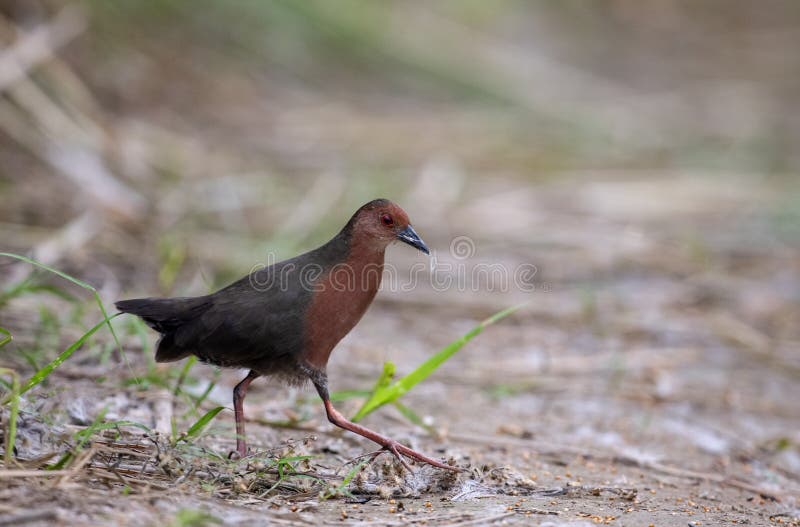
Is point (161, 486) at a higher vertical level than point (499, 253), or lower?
lower

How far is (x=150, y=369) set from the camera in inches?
150

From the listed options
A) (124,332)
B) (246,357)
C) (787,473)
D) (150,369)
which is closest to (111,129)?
(124,332)

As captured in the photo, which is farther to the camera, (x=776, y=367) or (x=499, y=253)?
(x=499, y=253)

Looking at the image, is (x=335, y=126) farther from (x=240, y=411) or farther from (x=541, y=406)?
(x=240, y=411)

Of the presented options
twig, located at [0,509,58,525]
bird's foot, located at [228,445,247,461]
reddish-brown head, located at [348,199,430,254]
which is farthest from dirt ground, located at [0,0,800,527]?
reddish-brown head, located at [348,199,430,254]

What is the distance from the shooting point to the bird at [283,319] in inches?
131

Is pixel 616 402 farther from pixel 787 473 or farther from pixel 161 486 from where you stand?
pixel 161 486

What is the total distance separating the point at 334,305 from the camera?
11.0 ft

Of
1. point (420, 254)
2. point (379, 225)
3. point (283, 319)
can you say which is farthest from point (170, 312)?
point (420, 254)

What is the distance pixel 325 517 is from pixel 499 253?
13.4 ft

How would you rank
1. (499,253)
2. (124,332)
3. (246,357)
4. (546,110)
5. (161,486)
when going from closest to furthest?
(161,486), (246,357), (124,332), (499,253), (546,110)

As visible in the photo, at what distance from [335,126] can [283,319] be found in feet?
20.0

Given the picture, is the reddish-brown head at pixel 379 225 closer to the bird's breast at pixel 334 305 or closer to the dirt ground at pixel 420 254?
the bird's breast at pixel 334 305

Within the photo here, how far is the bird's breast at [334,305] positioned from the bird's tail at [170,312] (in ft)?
1.41
